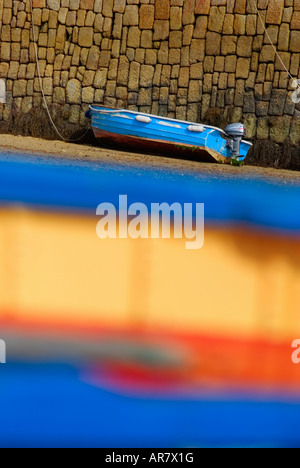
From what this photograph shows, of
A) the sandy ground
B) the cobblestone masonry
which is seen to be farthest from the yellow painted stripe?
the cobblestone masonry

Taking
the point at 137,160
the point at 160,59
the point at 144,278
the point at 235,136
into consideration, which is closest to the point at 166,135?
the point at 137,160

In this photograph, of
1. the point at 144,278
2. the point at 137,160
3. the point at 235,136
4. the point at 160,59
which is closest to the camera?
the point at 144,278

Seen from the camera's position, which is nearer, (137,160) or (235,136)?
(137,160)

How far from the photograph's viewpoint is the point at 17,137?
10742 mm

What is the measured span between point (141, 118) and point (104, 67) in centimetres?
142

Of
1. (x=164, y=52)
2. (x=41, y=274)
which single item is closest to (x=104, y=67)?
(x=164, y=52)

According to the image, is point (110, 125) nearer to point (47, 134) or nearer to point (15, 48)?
point (47, 134)

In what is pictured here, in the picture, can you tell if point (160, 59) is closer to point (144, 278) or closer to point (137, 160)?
point (137, 160)

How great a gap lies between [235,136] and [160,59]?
5.78 ft

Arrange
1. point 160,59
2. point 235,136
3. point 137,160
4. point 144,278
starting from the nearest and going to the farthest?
1. point 144,278
2. point 137,160
3. point 235,136
4. point 160,59

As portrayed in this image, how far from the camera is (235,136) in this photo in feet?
32.7

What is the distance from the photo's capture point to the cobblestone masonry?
10.2 m

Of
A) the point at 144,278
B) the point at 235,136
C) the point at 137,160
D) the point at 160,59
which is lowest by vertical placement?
the point at 144,278

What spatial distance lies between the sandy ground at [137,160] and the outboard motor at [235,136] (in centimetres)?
26
